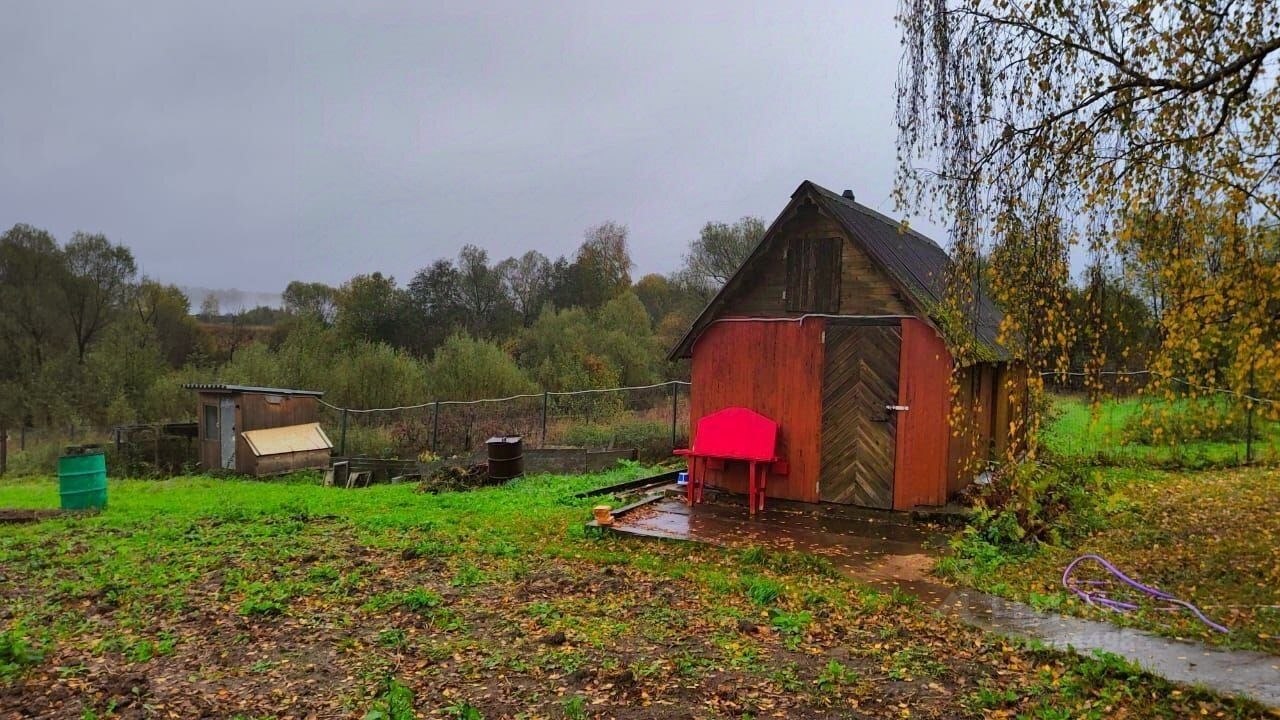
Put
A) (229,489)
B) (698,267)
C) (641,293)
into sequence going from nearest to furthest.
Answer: (229,489)
(698,267)
(641,293)

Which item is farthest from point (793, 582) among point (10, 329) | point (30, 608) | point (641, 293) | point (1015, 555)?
point (10, 329)

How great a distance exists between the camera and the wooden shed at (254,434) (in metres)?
17.5

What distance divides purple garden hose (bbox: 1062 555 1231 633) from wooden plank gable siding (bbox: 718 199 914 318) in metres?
3.70

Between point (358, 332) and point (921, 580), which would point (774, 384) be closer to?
point (921, 580)

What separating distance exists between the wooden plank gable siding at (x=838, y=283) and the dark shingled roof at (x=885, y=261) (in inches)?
5.9

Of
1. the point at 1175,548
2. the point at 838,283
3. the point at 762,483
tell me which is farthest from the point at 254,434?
the point at 1175,548

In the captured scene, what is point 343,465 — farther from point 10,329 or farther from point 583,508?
point 10,329

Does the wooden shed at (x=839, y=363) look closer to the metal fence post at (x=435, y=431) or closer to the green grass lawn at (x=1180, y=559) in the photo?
the green grass lawn at (x=1180, y=559)

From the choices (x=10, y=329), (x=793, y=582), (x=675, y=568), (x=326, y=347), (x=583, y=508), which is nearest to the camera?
(x=793, y=582)

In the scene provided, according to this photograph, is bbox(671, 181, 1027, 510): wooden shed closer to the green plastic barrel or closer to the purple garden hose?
the purple garden hose

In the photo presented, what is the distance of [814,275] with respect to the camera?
384 inches

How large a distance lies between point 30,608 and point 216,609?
160 cm

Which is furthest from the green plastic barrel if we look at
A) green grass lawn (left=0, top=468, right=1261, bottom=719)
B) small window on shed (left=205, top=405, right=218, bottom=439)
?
small window on shed (left=205, top=405, right=218, bottom=439)

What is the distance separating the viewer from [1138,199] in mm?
4746
